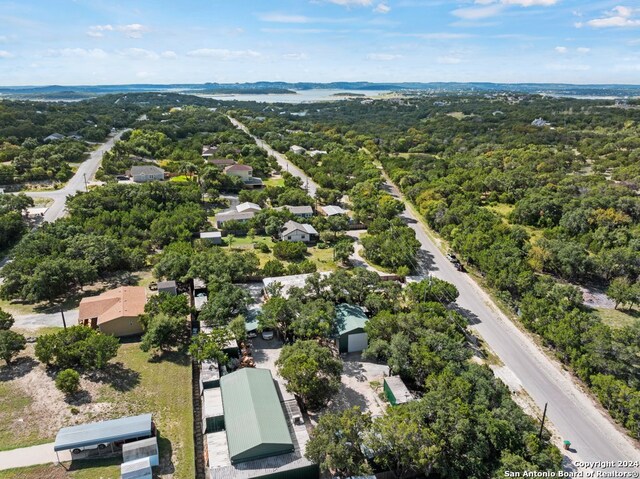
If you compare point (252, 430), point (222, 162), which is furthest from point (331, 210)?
point (252, 430)

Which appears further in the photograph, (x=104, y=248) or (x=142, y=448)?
(x=104, y=248)

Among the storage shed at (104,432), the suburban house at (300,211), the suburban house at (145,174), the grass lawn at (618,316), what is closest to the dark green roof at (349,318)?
the storage shed at (104,432)

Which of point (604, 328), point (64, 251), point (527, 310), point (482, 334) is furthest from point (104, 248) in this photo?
point (604, 328)

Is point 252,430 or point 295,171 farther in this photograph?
point 295,171

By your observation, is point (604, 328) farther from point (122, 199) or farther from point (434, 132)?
point (434, 132)

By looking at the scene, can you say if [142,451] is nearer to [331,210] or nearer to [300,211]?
[300,211]

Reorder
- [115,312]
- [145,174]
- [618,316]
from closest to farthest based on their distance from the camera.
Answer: [115,312] < [618,316] < [145,174]

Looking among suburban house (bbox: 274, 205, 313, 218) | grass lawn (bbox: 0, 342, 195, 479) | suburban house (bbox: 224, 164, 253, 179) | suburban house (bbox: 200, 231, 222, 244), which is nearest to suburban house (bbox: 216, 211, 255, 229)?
suburban house (bbox: 200, 231, 222, 244)
